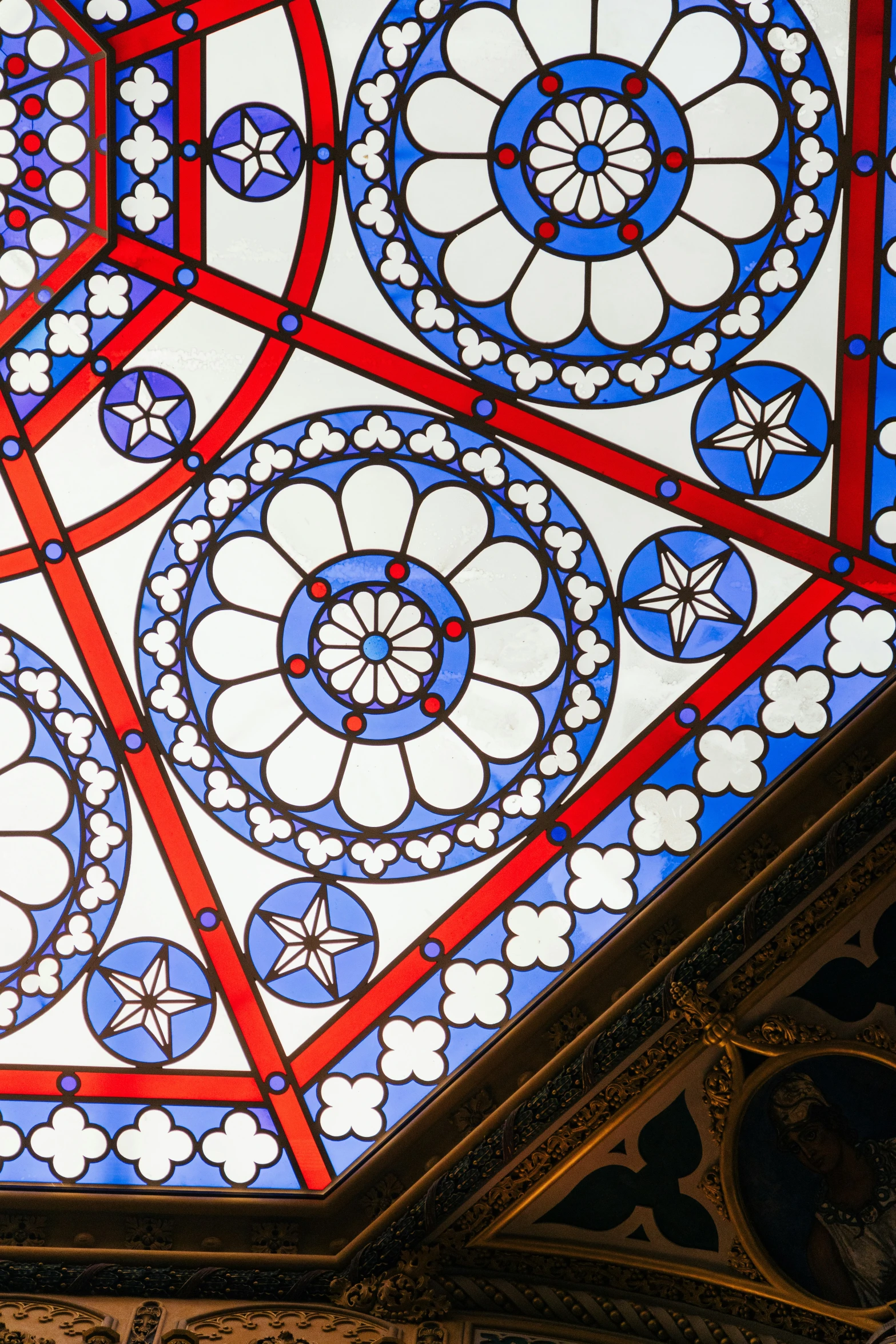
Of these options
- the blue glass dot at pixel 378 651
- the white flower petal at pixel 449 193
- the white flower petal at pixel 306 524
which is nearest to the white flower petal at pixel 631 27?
the white flower petal at pixel 449 193

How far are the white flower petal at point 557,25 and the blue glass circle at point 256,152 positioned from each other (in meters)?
1.38

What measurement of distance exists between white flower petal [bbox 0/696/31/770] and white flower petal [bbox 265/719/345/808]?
138 centimetres

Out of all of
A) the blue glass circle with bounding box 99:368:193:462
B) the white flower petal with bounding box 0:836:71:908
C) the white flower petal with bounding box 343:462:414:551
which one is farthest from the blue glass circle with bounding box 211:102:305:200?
the white flower petal with bounding box 0:836:71:908

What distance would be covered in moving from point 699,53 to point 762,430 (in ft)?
→ 6.75

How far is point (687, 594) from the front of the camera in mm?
9242

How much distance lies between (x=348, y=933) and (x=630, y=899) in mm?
1600

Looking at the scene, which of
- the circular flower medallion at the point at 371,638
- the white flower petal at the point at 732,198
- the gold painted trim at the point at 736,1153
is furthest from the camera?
the circular flower medallion at the point at 371,638

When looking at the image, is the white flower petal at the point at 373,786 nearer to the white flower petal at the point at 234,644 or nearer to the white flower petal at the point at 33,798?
the white flower petal at the point at 234,644

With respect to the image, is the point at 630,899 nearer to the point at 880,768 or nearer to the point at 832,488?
the point at 880,768

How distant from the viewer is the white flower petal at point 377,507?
9.45 meters

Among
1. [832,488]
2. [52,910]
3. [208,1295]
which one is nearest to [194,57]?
[832,488]

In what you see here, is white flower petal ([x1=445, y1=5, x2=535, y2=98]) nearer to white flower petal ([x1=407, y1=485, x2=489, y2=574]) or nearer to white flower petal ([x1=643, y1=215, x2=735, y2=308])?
white flower petal ([x1=643, y1=215, x2=735, y2=308])

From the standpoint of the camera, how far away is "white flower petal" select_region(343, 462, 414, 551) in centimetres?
945

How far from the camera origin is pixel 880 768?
27.8ft
